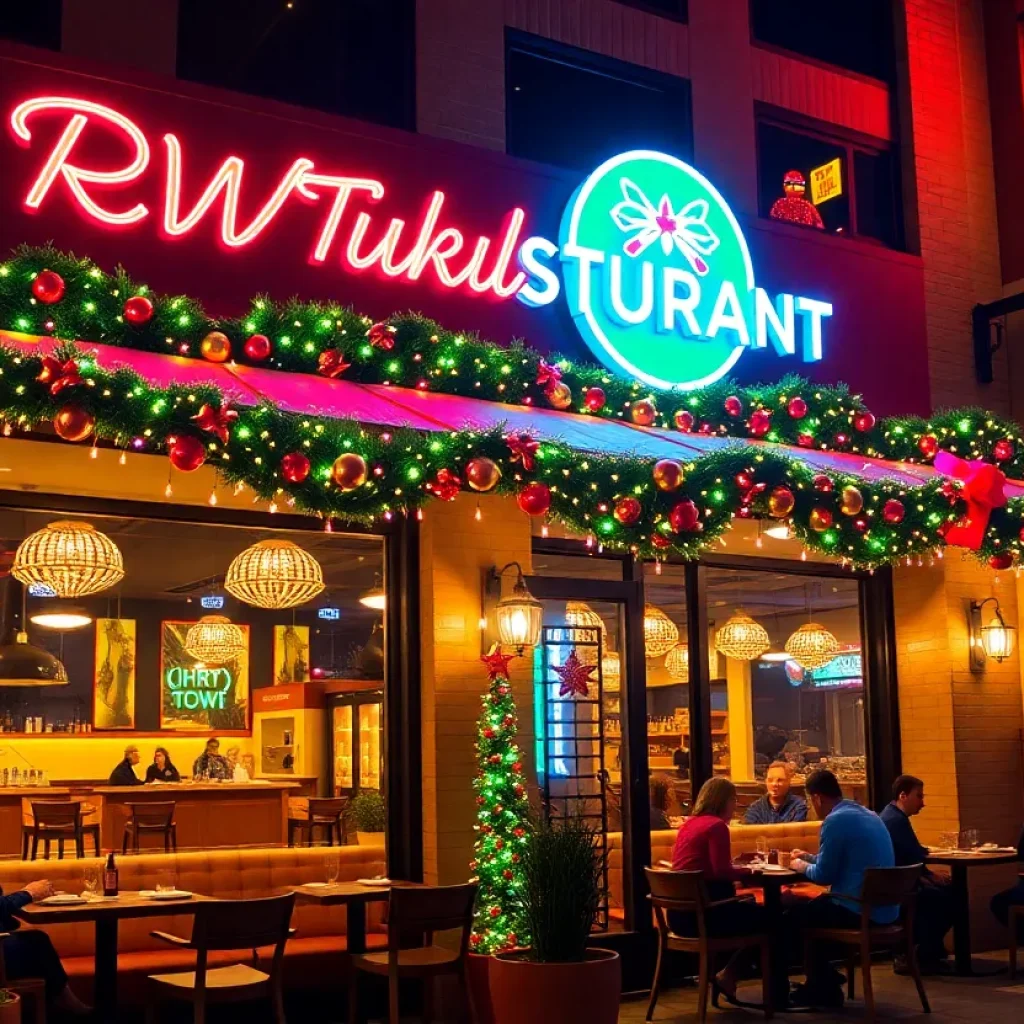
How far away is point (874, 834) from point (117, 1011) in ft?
14.2

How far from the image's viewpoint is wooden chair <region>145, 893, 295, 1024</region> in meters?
6.35

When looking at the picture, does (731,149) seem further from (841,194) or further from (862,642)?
(862,642)

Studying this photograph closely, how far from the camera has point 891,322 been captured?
11398mm

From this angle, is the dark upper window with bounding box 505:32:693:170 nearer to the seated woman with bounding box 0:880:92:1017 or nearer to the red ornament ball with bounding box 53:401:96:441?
the red ornament ball with bounding box 53:401:96:441

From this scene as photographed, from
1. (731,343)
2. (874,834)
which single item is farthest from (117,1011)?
(731,343)

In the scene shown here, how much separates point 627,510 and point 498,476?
79 cm

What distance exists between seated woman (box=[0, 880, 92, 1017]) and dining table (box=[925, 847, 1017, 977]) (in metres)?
5.43

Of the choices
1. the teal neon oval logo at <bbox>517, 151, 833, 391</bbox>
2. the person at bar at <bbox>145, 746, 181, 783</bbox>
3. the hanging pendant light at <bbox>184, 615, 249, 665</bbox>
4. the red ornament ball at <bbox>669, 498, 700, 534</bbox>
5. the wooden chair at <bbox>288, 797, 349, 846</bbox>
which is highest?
the teal neon oval logo at <bbox>517, 151, 833, 391</bbox>

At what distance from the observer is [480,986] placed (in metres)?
7.84

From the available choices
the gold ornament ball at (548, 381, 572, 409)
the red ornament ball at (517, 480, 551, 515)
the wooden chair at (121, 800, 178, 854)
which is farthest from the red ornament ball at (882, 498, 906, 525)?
the wooden chair at (121, 800, 178, 854)

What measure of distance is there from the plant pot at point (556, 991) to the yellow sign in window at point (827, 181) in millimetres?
8079

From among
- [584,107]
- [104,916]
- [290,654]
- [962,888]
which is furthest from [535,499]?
[290,654]

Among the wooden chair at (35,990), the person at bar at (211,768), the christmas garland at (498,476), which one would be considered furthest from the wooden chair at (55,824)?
the wooden chair at (35,990)

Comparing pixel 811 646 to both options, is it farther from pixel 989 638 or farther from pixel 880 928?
pixel 880 928
